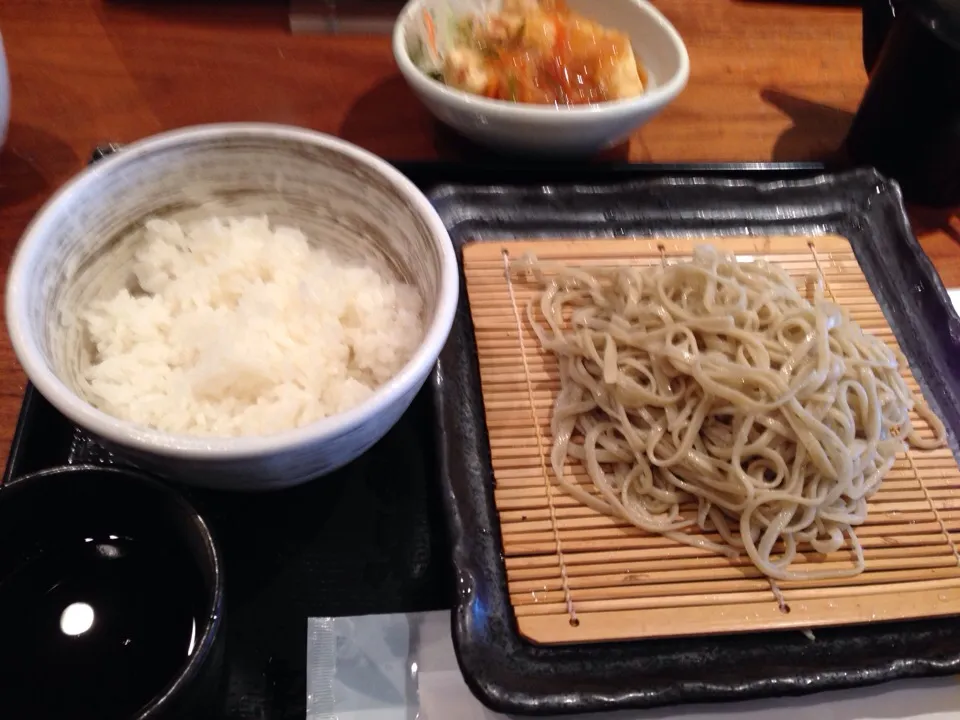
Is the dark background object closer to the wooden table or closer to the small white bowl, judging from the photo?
the wooden table

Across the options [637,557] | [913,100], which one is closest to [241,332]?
[637,557]

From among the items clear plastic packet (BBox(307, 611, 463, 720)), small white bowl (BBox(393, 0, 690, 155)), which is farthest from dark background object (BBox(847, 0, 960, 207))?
clear plastic packet (BBox(307, 611, 463, 720))

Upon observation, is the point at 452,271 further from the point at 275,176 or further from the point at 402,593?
the point at 402,593

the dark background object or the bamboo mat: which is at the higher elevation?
the dark background object

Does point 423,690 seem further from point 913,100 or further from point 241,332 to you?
point 913,100

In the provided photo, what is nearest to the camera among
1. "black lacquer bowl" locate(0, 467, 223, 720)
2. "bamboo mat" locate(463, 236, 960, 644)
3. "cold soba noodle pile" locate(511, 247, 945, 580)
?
"black lacquer bowl" locate(0, 467, 223, 720)

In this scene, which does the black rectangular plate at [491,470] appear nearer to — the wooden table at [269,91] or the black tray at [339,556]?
the black tray at [339,556]
